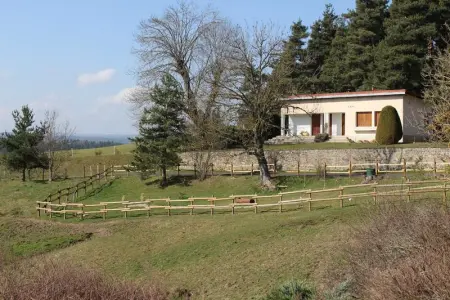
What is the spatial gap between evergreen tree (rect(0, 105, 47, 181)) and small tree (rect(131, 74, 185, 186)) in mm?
11224

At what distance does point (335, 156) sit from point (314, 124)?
1075 cm

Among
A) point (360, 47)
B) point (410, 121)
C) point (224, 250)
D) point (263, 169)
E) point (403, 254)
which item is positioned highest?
point (360, 47)

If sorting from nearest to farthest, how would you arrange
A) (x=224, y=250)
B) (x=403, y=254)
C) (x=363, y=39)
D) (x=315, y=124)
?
(x=403, y=254) < (x=224, y=250) < (x=315, y=124) < (x=363, y=39)

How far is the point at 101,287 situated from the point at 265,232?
972 cm

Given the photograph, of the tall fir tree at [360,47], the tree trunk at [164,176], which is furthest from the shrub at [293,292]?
the tall fir tree at [360,47]

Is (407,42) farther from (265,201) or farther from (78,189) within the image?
(78,189)

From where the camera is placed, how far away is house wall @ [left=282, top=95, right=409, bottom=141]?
129ft

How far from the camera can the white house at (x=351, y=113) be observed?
39.0 metres

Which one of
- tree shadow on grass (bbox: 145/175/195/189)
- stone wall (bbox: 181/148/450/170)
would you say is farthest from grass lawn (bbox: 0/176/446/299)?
tree shadow on grass (bbox: 145/175/195/189)

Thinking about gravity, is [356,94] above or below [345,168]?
above

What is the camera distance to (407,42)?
45.0 meters

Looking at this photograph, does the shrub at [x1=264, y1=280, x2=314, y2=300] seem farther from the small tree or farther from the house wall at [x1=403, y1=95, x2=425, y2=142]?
the house wall at [x1=403, y1=95, x2=425, y2=142]

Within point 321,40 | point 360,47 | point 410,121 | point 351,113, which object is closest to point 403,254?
point 410,121

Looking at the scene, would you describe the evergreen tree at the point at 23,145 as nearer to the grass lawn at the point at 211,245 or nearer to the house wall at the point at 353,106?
the grass lawn at the point at 211,245
